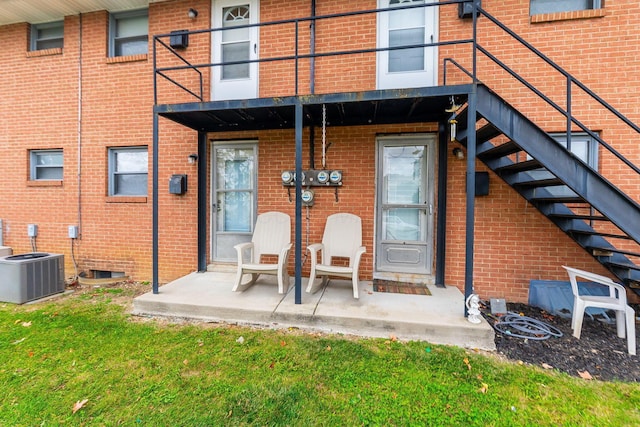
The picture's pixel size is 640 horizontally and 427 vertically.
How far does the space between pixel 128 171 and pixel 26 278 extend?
2137mm

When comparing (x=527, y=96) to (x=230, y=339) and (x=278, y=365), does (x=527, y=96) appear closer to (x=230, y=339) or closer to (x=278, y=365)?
(x=278, y=365)

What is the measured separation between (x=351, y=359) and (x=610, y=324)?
3245mm

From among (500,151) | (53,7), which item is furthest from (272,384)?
(53,7)

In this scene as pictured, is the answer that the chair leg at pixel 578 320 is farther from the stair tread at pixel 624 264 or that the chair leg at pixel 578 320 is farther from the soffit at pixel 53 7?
the soffit at pixel 53 7

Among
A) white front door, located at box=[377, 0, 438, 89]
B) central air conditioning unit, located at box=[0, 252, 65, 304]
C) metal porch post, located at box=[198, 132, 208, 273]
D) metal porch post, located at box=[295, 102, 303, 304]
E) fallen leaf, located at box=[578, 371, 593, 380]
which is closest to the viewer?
fallen leaf, located at box=[578, 371, 593, 380]

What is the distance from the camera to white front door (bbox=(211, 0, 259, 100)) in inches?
177

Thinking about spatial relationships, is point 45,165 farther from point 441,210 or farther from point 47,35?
point 441,210

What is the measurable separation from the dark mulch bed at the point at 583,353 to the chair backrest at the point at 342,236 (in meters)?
1.99

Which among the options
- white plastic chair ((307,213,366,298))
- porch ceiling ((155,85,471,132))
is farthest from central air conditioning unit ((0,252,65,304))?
white plastic chair ((307,213,366,298))

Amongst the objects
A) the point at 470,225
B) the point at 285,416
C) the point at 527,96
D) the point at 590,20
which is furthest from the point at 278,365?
the point at 590,20

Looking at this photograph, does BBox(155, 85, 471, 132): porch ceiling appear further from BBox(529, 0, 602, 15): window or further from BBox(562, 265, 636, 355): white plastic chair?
BBox(562, 265, 636, 355): white plastic chair

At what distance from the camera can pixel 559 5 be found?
12.6 feet

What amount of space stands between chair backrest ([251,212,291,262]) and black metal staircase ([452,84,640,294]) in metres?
2.71

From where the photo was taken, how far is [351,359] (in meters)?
2.56
